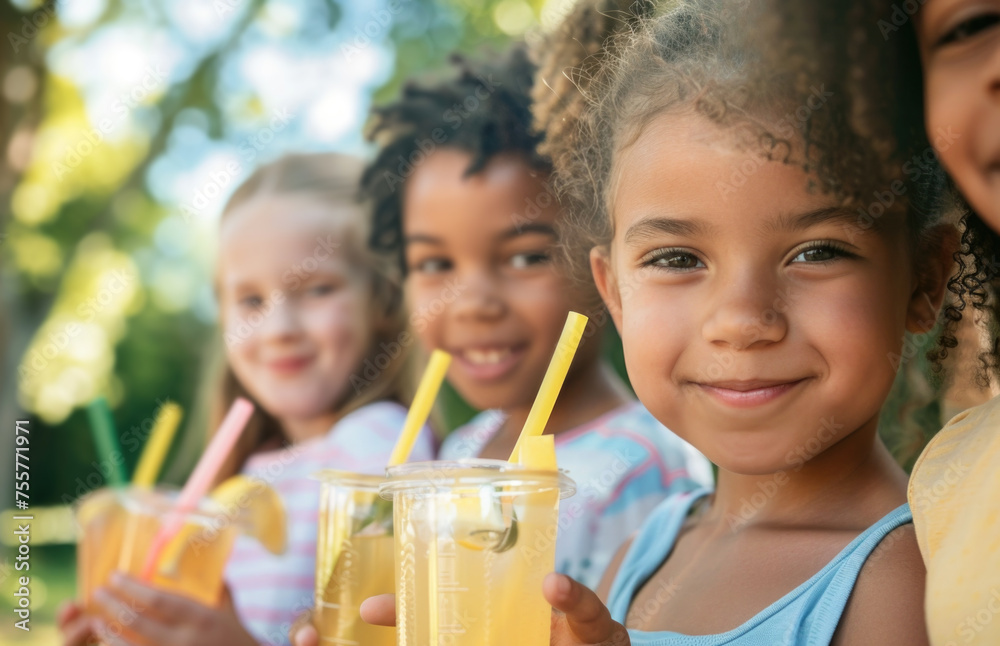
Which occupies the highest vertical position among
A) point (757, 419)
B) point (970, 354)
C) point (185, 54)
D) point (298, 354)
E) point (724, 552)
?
point (185, 54)

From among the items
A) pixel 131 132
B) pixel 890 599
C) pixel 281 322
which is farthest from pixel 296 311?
pixel 131 132

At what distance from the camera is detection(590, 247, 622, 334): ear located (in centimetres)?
158

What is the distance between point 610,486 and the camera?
6.20ft

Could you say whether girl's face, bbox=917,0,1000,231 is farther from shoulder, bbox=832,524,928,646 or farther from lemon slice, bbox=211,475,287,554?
lemon slice, bbox=211,475,287,554

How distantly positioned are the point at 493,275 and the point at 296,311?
2.61 feet

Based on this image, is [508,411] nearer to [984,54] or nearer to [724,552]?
[724,552]

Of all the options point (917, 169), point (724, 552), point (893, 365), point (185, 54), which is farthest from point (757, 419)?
point (185, 54)

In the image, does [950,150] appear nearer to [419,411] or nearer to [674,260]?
[674,260]

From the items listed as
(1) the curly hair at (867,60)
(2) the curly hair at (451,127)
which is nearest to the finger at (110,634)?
(2) the curly hair at (451,127)

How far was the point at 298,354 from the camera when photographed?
8.75ft

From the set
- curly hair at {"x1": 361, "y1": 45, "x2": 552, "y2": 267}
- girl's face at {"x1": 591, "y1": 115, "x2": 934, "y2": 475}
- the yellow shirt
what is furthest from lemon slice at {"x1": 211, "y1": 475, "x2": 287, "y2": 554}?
the yellow shirt

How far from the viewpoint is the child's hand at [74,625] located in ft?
6.48

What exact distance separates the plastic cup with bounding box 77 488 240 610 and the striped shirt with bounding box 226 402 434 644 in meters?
0.41

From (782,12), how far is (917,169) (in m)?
0.30
